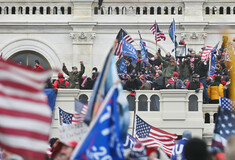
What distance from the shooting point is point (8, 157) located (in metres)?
9.26

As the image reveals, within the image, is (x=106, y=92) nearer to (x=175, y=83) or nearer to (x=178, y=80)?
(x=175, y=83)

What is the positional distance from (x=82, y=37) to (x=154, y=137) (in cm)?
1370

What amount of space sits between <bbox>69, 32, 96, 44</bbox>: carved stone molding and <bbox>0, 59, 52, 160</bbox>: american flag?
2213 cm

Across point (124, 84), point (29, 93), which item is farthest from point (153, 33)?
point (29, 93)

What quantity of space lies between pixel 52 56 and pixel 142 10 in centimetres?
419

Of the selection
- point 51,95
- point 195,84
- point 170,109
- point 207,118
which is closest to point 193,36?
point 207,118

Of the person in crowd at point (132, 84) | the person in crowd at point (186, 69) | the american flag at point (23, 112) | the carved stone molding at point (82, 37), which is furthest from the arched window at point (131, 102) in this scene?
the american flag at point (23, 112)

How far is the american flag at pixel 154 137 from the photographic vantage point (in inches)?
653

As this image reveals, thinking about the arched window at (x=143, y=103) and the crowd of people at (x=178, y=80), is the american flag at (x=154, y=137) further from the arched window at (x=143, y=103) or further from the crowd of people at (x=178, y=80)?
the crowd of people at (x=178, y=80)

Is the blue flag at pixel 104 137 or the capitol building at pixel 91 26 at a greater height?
the capitol building at pixel 91 26

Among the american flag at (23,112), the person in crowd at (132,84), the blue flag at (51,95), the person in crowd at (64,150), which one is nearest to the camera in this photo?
the american flag at (23,112)

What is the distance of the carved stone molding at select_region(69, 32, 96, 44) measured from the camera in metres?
30.2

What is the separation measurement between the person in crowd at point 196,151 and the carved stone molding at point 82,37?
21.8 metres

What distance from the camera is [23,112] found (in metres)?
7.91
